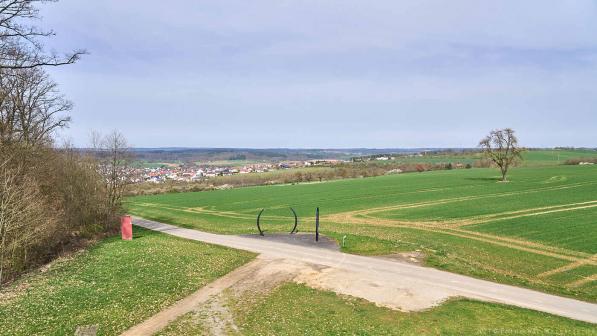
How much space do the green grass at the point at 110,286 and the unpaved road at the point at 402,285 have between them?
5026 millimetres

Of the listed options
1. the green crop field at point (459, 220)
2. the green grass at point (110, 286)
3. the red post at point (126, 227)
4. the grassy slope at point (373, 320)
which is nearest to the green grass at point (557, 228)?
the green crop field at point (459, 220)

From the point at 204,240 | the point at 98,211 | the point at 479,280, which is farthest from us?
the point at 98,211

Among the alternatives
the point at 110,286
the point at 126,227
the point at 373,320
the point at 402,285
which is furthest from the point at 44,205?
the point at 402,285

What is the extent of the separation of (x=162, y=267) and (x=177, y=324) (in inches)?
350

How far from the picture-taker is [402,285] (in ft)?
69.5

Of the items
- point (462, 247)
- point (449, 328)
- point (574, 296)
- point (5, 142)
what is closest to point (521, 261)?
point (462, 247)

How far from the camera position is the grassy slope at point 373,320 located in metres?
15.9

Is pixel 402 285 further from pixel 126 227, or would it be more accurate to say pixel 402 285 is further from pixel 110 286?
pixel 126 227

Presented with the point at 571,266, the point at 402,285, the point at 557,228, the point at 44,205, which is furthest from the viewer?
the point at 557,228

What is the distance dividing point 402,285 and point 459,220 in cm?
2559

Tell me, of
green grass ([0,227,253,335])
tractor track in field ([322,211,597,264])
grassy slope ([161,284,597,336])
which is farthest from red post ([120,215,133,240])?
tractor track in field ([322,211,597,264])

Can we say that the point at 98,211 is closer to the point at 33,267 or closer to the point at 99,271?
the point at 33,267

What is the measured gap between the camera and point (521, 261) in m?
27.3

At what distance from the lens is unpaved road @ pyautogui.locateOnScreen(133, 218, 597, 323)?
18859 mm
